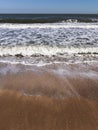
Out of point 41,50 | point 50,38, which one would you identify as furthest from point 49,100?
point 50,38

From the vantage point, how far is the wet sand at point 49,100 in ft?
12.3

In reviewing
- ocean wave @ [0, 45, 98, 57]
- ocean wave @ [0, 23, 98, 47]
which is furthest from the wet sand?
ocean wave @ [0, 23, 98, 47]

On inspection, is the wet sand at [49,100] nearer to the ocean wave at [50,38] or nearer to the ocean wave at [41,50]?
the ocean wave at [41,50]

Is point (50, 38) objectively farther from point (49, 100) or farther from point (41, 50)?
point (49, 100)

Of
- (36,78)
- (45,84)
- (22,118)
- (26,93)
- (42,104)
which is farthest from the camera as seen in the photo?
(36,78)

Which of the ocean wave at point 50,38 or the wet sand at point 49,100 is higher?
the wet sand at point 49,100

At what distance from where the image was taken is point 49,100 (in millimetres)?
4594

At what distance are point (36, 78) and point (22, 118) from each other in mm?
2054

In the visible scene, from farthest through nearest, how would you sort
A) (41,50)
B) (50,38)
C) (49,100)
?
(50,38), (41,50), (49,100)

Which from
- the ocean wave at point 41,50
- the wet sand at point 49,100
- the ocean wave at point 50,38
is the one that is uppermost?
the wet sand at point 49,100

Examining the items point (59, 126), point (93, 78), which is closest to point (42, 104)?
point (59, 126)

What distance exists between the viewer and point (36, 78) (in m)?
5.84

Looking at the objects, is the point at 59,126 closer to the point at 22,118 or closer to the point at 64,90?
the point at 22,118

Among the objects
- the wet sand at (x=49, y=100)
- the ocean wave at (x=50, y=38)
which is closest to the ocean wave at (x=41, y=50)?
the ocean wave at (x=50, y=38)
